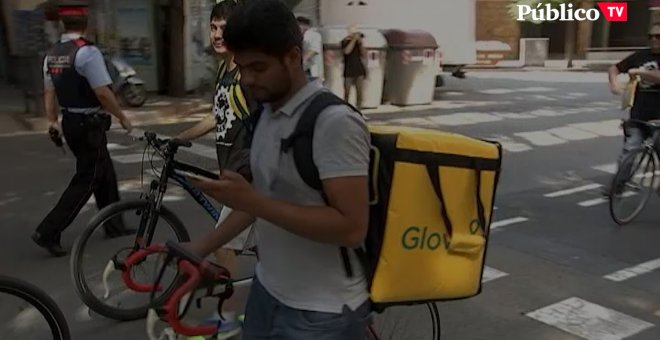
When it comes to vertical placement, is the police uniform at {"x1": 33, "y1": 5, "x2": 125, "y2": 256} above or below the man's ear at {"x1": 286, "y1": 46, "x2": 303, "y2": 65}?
below

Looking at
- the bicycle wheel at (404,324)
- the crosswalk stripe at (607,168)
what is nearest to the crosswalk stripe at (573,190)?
the crosswalk stripe at (607,168)

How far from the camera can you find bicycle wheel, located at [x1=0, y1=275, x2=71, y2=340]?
10.1ft

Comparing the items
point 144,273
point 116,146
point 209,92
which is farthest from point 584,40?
point 144,273

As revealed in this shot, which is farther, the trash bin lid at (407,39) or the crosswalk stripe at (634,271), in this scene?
the trash bin lid at (407,39)

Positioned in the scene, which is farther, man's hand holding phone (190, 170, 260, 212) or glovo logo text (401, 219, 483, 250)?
glovo logo text (401, 219, 483, 250)

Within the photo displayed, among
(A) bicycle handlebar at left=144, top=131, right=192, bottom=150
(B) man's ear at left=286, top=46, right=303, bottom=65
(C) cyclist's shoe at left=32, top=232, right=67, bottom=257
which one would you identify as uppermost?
(B) man's ear at left=286, top=46, right=303, bottom=65

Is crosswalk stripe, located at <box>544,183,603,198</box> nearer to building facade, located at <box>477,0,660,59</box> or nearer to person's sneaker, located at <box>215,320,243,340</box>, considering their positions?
person's sneaker, located at <box>215,320,243,340</box>

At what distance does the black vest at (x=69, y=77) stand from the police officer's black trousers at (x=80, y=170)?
0.12 m

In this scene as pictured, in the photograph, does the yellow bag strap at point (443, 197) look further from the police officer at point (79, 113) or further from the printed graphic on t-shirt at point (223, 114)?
the police officer at point (79, 113)

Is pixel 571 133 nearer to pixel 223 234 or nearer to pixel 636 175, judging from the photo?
pixel 636 175

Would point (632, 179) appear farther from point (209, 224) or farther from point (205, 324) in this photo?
point (205, 324)

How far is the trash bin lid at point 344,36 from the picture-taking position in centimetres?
1396

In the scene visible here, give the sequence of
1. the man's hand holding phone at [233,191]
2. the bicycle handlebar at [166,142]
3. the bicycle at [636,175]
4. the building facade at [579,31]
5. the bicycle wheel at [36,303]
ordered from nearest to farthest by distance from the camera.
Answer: the man's hand holding phone at [233,191], the bicycle wheel at [36,303], the bicycle handlebar at [166,142], the bicycle at [636,175], the building facade at [579,31]

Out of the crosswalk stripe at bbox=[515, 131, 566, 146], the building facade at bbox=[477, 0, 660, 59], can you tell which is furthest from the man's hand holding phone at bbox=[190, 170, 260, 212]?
the building facade at bbox=[477, 0, 660, 59]
